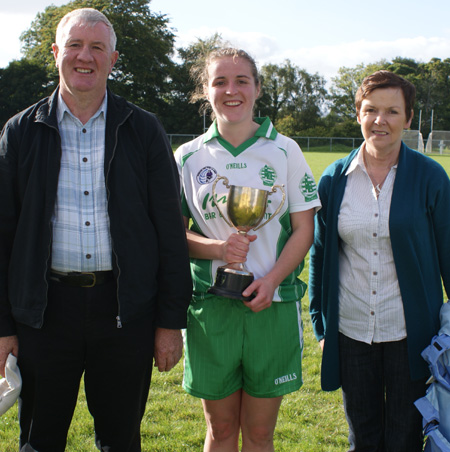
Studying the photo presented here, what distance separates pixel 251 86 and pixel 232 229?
0.71 metres

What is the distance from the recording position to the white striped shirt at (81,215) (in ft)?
7.65

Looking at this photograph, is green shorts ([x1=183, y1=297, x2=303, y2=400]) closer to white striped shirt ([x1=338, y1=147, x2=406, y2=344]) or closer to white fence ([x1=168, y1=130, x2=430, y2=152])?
white striped shirt ([x1=338, y1=147, x2=406, y2=344])

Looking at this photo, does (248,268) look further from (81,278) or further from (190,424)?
(190,424)

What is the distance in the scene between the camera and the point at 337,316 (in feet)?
8.79

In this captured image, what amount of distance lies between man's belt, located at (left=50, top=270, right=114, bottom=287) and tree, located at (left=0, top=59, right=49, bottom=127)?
4217 cm

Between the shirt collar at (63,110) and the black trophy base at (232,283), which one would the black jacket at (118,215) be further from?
the black trophy base at (232,283)

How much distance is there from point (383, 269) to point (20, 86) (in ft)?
143

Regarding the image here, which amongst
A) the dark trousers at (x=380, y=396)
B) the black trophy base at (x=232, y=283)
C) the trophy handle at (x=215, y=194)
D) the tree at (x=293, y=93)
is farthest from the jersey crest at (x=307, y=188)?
the tree at (x=293, y=93)

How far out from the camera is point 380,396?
268 centimetres

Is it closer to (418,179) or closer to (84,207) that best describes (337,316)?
(418,179)

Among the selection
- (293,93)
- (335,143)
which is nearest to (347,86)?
(293,93)

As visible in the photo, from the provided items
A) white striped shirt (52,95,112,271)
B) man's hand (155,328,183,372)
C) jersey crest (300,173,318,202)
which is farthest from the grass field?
jersey crest (300,173,318,202)

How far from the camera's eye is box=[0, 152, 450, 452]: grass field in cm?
320

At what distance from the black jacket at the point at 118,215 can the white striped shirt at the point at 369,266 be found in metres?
0.82
